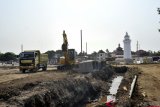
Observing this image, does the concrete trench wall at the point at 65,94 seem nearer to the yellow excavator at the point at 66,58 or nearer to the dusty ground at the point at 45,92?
the dusty ground at the point at 45,92

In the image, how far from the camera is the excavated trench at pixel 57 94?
55.9 ft

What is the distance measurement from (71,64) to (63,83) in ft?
63.5

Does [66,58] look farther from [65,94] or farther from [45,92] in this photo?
[45,92]

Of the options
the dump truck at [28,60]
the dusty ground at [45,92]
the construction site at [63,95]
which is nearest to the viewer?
the dusty ground at [45,92]

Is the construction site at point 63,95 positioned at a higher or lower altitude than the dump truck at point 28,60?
lower

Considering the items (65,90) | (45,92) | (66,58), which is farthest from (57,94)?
(66,58)

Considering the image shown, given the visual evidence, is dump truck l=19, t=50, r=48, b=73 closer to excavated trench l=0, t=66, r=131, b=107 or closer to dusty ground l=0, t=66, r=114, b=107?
excavated trench l=0, t=66, r=131, b=107

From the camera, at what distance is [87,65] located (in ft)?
148

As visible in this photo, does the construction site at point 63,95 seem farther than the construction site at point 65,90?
No

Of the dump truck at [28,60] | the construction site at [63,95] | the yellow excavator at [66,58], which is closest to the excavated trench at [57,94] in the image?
the construction site at [63,95]

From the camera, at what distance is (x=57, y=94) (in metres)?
21.7

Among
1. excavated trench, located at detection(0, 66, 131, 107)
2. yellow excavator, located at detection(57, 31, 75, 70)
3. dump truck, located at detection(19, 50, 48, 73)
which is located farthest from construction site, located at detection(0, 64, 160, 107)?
yellow excavator, located at detection(57, 31, 75, 70)

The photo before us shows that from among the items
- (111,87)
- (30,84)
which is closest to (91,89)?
(111,87)

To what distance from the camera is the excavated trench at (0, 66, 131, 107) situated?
55.9 ft
